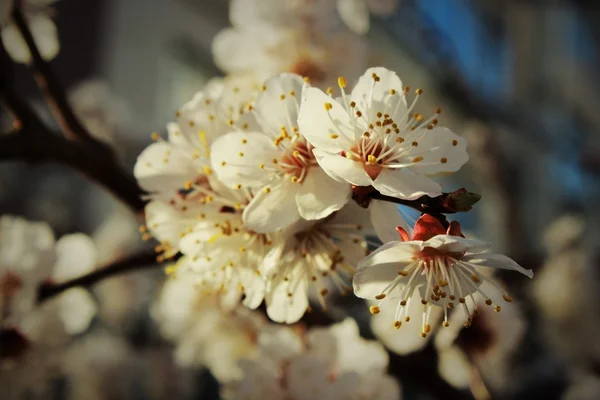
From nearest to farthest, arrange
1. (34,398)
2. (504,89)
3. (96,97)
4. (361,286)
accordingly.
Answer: (361,286) → (34,398) → (96,97) → (504,89)

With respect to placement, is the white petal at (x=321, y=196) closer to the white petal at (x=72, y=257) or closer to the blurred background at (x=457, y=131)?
→ the blurred background at (x=457, y=131)

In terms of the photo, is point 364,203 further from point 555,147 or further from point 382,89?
point 555,147

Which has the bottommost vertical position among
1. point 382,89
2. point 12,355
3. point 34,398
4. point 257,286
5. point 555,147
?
point 34,398

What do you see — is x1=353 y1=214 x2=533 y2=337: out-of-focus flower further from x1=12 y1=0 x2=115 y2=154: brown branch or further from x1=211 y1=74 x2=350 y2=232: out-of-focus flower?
x1=12 y1=0 x2=115 y2=154: brown branch

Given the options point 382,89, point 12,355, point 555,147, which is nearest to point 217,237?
point 382,89

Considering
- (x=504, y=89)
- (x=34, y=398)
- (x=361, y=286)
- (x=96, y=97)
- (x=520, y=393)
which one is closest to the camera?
(x=361, y=286)

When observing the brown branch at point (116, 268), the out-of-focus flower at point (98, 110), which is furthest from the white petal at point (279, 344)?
the out-of-focus flower at point (98, 110)
